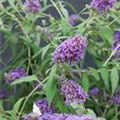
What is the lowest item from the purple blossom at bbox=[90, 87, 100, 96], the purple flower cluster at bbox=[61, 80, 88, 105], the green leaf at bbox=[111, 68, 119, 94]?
the purple blossom at bbox=[90, 87, 100, 96]

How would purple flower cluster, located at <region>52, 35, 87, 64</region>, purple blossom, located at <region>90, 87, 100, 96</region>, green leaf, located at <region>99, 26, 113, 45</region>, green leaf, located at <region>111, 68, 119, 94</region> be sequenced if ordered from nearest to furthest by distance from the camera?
purple flower cluster, located at <region>52, 35, 87, 64</region>
green leaf, located at <region>111, 68, 119, 94</region>
green leaf, located at <region>99, 26, 113, 45</region>
purple blossom, located at <region>90, 87, 100, 96</region>

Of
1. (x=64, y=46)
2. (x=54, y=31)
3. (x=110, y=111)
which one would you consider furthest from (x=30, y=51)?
(x=64, y=46)

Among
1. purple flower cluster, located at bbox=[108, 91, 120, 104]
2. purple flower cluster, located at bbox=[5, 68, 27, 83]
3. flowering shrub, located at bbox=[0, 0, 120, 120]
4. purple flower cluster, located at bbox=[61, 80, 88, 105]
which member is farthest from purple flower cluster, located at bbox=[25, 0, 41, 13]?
purple flower cluster, located at bbox=[61, 80, 88, 105]

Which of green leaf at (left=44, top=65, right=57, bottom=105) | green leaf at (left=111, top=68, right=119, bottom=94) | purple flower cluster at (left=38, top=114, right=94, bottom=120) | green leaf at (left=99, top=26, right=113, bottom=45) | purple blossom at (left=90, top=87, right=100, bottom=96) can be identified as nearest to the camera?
purple flower cluster at (left=38, top=114, right=94, bottom=120)

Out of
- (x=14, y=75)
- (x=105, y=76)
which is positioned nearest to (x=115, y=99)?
(x=105, y=76)

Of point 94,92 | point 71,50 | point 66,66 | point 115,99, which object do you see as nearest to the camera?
point 71,50

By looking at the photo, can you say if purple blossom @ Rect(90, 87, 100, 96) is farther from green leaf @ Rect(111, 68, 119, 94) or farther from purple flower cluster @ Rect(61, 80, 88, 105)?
purple flower cluster @ Rect(61, 80, 88, 105)

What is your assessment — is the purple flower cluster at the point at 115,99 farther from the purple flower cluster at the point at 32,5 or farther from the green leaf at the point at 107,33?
the purple flower cluster at the point at 32,5

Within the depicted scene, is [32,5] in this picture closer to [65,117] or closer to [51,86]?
[51,86]
